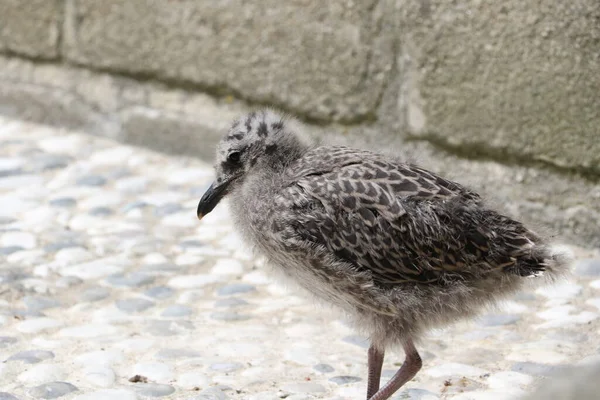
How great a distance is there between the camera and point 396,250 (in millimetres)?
3598

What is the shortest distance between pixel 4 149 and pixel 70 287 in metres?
2.04

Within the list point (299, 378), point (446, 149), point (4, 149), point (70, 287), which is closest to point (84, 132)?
point (4, 149)

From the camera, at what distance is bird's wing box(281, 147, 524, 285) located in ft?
11.8

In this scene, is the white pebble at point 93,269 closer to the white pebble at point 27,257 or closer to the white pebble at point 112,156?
the white pebble at point 27,257

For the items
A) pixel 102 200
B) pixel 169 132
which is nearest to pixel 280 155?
pixel 102 200

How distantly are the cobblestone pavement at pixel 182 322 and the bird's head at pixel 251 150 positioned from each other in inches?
16.4

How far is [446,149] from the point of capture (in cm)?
541

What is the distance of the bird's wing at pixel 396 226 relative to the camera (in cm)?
360

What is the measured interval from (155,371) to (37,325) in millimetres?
686

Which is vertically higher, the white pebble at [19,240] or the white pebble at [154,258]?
the white pebble at [154,258]

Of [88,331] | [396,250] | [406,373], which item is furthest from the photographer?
[88,331]

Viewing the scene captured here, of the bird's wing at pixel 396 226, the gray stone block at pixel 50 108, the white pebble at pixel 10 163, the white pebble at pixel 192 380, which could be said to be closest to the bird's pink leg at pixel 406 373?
the bird's wing at pixel 396 226

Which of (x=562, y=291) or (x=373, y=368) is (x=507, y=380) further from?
(x=562, y=291)

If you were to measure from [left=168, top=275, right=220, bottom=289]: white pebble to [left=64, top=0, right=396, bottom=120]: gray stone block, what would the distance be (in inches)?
52.5
